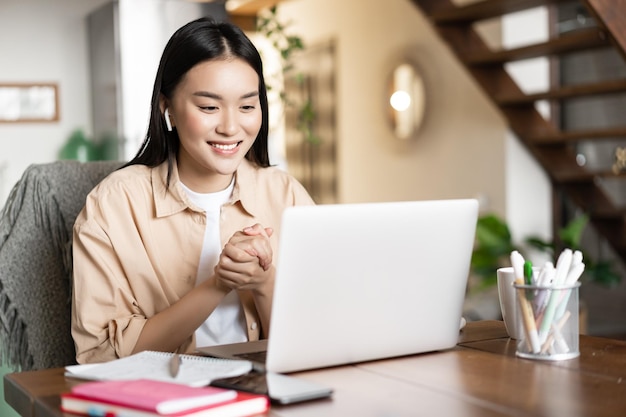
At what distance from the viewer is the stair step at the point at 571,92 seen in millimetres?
3762

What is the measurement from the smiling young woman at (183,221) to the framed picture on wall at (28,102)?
1.95m

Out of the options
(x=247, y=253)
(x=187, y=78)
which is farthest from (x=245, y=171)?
(x=247, y=253)

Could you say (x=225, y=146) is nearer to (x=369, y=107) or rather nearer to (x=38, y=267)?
(x=38, y=267)

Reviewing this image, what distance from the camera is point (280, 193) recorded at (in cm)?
196

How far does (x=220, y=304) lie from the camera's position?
1789 millimetres

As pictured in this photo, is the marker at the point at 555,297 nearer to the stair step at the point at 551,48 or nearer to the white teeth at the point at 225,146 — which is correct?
the white teeth at the point at 225,146

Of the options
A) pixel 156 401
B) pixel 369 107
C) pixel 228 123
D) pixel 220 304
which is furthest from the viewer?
pixel 369 107

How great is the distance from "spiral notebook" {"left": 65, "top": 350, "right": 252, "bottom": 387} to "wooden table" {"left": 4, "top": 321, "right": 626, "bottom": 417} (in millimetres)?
41

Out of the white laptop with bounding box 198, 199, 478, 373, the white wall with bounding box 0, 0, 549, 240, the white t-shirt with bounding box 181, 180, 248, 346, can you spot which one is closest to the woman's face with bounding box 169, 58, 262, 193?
the white t-shirt with bounding box 181, 180, 248, 346

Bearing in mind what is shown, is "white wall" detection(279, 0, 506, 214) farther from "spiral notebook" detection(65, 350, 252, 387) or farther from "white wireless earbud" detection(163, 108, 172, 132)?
"spiral notebook" detection(65, 350, 252, 387)

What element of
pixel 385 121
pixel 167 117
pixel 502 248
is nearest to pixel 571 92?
pixel 502 248

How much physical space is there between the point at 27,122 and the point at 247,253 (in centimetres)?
242

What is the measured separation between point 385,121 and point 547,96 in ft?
5.73

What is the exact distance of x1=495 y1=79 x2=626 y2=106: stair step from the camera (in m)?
3.76
